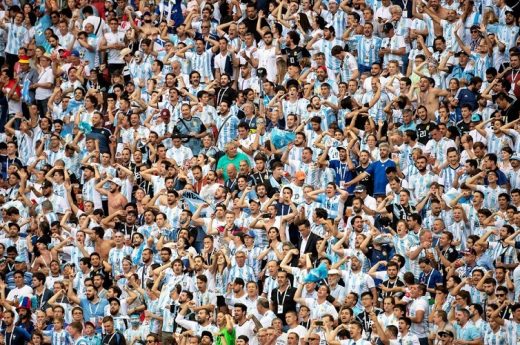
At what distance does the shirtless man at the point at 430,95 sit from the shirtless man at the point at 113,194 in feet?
16.3

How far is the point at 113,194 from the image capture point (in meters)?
26.4

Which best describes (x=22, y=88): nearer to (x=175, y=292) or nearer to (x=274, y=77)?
(x=274, y=77)

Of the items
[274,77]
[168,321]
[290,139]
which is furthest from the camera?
[274,77]

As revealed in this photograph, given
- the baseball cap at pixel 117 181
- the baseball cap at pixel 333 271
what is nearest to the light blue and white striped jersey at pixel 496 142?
the baseball cap at pixel 333 271

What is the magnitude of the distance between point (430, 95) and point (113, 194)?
5.29 meters

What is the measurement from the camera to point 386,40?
1104 inches

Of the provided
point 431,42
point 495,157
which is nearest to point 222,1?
point 431,42

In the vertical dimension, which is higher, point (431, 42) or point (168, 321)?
point (431, 42)

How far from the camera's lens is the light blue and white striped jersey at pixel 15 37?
1215 inches

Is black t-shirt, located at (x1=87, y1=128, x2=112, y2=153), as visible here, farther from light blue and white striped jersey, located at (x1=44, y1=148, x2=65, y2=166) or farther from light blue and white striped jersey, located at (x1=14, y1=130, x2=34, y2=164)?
light blue and white striped jersey, located at (x1=14, y1=130, x2=34, y2=164)

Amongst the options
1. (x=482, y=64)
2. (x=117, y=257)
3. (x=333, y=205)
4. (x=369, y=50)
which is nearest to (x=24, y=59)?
(x=369, y=50)

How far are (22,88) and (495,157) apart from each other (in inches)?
381

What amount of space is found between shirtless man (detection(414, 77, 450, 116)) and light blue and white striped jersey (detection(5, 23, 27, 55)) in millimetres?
8294

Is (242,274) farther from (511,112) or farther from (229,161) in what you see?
(511,112)
